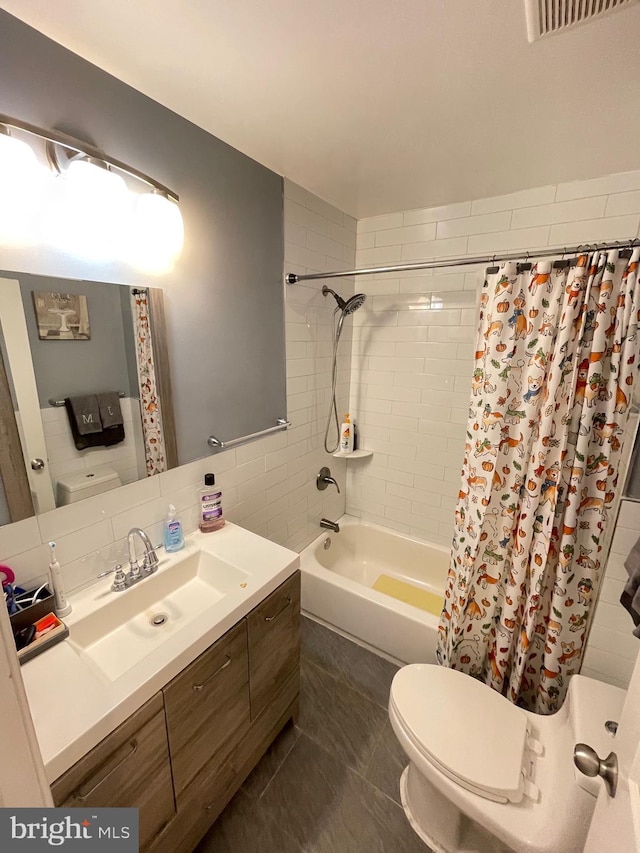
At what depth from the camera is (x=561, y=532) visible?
132 cm

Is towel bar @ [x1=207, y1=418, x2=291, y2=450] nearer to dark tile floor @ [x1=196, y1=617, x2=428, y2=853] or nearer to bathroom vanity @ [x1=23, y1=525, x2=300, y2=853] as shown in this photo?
bathroom vanity @ [x1=23, y1=525, x2=300, y2=853]

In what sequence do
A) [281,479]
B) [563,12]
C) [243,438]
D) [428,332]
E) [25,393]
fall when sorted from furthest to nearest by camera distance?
[428,332] < [281,479] < [243,438] < [25,393] < [563,12]

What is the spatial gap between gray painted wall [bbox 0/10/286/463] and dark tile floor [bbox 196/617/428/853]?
1.28m

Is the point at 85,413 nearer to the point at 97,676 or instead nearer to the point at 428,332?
the point at 97,676

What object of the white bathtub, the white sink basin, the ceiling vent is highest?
the ceiling vent

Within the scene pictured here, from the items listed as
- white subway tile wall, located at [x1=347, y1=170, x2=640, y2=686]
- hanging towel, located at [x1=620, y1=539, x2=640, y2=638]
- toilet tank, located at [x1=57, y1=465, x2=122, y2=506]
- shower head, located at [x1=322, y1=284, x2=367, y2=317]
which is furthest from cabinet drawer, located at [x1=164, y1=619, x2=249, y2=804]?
shower head, located at [x1=322, y1=284, x2=367, y2=317]

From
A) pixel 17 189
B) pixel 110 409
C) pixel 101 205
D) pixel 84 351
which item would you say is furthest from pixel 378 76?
pixel 110 409

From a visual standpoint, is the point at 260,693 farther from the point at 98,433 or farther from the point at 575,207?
the point at 575,207

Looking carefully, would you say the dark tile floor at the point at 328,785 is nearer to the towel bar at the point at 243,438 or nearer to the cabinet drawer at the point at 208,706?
the cabinet drawer at the point at 208,706

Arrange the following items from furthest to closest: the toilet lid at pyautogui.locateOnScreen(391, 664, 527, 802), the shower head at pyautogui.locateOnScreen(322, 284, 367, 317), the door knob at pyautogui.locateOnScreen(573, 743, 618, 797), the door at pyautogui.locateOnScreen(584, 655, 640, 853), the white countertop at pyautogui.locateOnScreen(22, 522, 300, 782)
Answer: the shower head at pyautogui.locateOnScreen(322, 284, 367, 317)
the toilet lid at pyautogui.locateOnScreen(391, 664, 527, 802)
the white countertop at pyautogui.locateOnScreen(22, 522, 300, 782)
the door knob at pyautogui.locateOnScreen(573, 743, 618, 797)
the door at pyautogui.locateOnScreen(584, 655, 640, 853)

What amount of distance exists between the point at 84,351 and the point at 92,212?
1.28 ft

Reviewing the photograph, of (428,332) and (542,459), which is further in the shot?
(428,332)

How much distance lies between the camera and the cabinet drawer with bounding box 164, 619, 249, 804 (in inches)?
37.7

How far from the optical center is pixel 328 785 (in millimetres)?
1354
